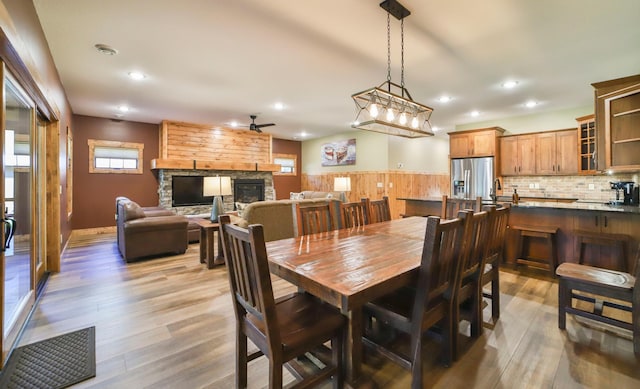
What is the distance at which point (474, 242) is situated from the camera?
6.11ft

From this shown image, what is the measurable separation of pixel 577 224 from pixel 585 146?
295 centimetres

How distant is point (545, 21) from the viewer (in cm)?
262

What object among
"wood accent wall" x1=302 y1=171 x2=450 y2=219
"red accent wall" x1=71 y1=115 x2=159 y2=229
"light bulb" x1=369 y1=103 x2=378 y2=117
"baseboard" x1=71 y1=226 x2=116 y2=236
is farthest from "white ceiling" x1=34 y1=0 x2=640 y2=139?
"baseboard" x1=71 y1=226 x2=116 y2=236

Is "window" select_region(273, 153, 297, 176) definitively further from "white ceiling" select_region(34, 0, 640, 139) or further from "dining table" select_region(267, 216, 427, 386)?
"dining table" select_region(267, 216, 427, 386)

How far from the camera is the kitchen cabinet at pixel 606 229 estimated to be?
295cm

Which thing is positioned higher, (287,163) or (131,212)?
(287,163)

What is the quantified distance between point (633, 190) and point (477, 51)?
3.09m

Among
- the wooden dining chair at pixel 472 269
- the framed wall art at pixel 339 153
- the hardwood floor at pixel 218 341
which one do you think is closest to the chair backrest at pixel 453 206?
the hardwood floor at pixel 218 341

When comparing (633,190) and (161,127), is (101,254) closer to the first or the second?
(161,127)

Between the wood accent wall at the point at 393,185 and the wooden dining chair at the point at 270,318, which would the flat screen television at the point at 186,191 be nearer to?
the wood accent wall at the point at 393,185

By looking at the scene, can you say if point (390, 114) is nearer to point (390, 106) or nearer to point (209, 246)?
point (390, 106)

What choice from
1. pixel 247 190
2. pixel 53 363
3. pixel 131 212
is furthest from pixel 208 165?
pixel 53 363

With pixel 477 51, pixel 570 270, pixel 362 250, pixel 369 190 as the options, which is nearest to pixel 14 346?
pixel 362 250

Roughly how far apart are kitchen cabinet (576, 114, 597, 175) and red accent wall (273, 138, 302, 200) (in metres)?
7.32
